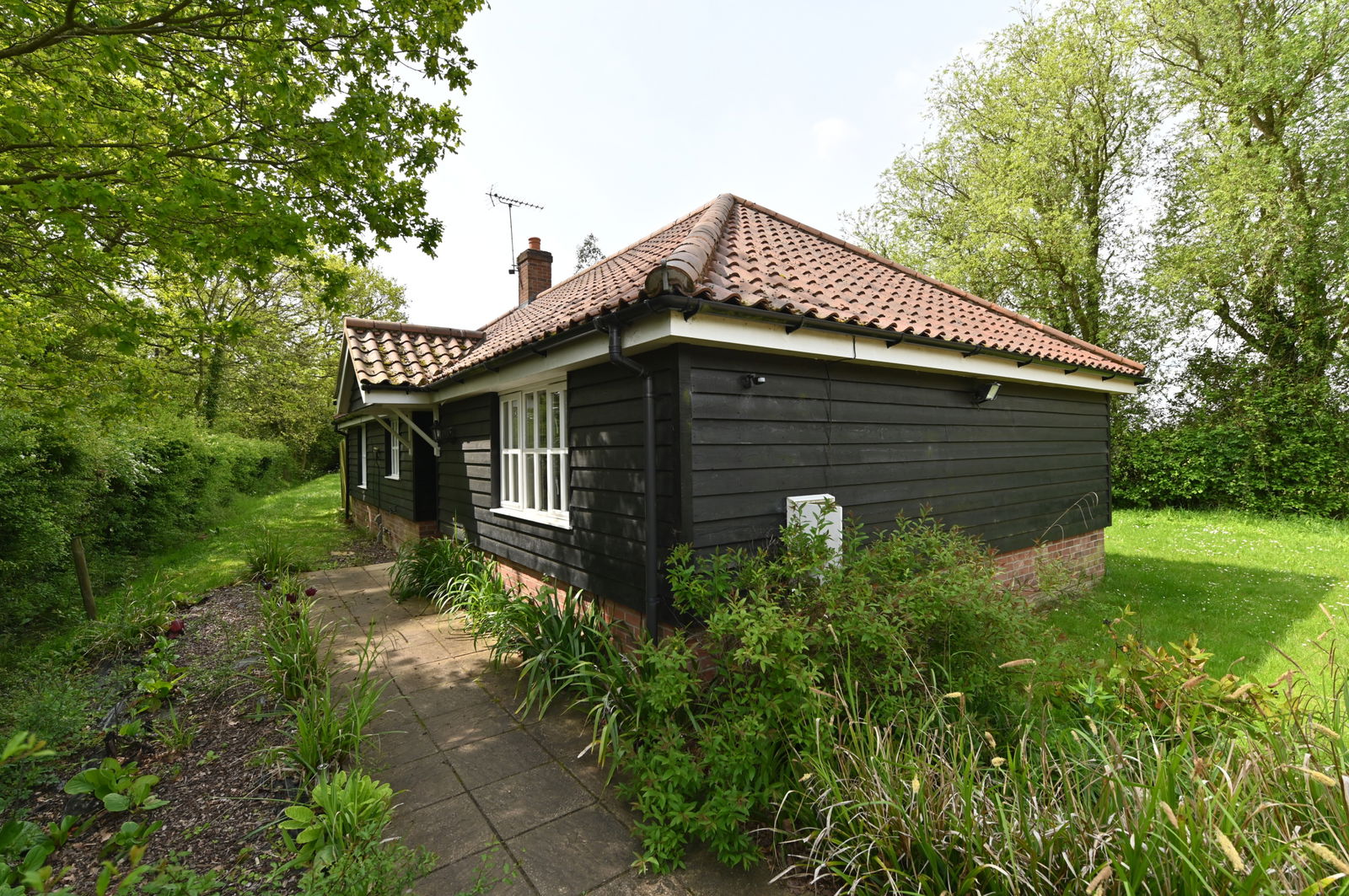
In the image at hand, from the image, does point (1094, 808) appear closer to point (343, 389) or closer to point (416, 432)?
point (416, 432)

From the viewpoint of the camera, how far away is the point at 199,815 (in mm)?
2852

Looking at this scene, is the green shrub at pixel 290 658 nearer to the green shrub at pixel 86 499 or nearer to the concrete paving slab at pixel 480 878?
the concrete paving slab at pixel 480 878

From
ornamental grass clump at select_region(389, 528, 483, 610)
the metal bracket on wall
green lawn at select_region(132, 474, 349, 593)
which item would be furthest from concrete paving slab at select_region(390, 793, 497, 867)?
green lawn at select_region(132, 474, 349, 593)

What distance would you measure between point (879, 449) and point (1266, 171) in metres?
13.7

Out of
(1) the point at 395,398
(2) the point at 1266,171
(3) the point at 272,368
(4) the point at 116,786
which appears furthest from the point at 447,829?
(3) the point at 272,368

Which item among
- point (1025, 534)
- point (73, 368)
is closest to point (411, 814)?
point (73, 368)

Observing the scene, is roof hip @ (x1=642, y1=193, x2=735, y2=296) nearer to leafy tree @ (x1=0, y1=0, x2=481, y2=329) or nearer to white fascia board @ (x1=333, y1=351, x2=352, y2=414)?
leafy tree @ (x1=0, y1=0, x2=481, y2=329)

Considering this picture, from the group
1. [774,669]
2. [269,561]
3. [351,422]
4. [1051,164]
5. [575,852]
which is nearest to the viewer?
[575,852]

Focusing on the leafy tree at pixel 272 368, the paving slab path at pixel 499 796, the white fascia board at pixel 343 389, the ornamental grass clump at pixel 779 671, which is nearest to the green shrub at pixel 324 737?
the paving slab path at pixel 499 796

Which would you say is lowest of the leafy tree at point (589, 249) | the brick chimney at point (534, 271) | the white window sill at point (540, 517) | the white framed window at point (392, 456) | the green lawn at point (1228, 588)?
the green lawn at point (1228, 588)

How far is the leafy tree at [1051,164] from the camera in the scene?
1378cm

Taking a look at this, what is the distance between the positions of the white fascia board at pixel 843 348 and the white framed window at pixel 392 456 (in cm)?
790

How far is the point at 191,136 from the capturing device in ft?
12.7

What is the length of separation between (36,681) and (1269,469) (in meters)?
20.1
